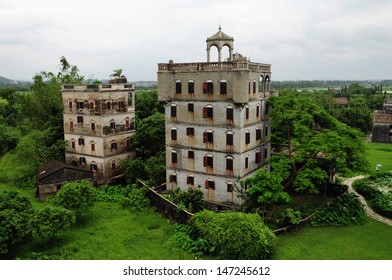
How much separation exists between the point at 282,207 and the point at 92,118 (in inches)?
895

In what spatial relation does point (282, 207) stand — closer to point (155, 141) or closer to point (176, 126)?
point (176, 126)

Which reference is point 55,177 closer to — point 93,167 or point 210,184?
point 93,167

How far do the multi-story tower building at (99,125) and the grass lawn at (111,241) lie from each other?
9.91m

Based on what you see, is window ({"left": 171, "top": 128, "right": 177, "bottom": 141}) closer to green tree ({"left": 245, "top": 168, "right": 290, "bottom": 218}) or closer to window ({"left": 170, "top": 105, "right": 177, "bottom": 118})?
window ({"left": 170, "top": 105, "right": 177, "bottom": 118})

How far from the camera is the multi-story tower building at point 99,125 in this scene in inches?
1591

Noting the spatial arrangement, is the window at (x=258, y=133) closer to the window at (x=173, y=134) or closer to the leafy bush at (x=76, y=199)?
the window at (x=173, y=134)

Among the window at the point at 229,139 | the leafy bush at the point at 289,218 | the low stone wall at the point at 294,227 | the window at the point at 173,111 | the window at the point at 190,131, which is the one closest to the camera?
the low stone wall at the point at 294,227

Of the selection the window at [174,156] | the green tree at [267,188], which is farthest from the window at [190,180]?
the green tree at [267,188]

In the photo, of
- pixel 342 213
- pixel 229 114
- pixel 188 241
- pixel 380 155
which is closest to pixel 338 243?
pixel 342 213

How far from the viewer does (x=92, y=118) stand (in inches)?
1599

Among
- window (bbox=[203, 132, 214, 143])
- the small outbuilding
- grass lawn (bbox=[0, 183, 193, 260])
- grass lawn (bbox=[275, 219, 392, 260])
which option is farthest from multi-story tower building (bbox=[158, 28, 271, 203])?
the small outbuilding

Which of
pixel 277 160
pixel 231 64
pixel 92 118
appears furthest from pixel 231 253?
pixel 92 118

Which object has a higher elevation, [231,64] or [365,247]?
[231,64]

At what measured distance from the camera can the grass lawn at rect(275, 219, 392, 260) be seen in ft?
77.4
